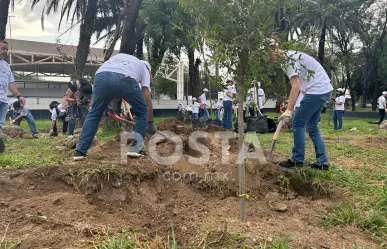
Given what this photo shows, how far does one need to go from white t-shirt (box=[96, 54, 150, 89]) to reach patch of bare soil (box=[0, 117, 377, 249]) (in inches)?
39.4

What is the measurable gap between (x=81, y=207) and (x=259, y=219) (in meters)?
1.48

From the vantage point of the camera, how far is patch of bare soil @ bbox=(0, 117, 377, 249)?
2.50 metres

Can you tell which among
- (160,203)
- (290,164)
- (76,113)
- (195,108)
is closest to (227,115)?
(76,113)

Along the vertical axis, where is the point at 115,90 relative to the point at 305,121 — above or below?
above

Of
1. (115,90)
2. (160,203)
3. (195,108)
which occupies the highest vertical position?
(115,90)

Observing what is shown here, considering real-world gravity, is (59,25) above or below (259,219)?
above

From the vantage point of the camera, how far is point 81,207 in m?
2.98

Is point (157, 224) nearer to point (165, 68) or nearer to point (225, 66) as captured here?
point (225, 66)

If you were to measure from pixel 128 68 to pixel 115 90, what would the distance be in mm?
314

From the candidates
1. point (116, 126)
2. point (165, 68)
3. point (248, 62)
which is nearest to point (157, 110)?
point (165, 68)

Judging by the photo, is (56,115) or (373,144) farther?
(56,115)

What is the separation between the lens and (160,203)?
138 inches

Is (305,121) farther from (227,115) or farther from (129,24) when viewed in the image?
(227,115)

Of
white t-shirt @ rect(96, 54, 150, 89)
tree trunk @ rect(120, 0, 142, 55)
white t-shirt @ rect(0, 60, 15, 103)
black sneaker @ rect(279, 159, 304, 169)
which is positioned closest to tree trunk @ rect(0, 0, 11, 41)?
tree trunk @ rect(120, 0, 142, 55)
